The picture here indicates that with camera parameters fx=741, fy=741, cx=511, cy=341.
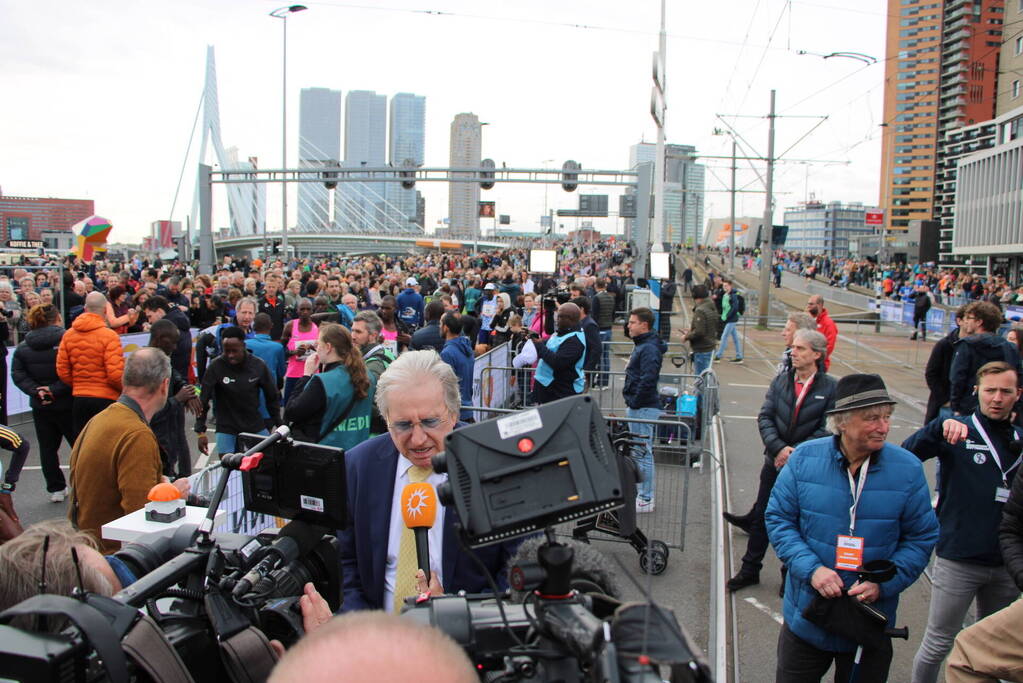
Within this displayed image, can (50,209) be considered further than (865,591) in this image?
Yes

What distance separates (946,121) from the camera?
10731cm

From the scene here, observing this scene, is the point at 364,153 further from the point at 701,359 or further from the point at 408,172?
the point at 701,359

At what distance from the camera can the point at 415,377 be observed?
8.96 feet

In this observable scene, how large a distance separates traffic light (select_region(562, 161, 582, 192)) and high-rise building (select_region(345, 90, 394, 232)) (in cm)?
7365

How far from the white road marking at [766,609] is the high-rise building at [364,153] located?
97451 millimetres

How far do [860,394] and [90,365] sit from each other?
6097 millimetres

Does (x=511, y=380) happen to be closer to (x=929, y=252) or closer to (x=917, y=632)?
(x=917, y=632)

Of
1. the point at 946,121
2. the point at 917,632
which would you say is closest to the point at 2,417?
the point at 917,632

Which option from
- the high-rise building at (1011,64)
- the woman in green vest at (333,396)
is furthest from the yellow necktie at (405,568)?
the high-rise building at (1011,64)

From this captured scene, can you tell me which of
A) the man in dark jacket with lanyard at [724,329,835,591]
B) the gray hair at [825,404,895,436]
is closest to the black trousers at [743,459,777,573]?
the man in dark jacket with lanyard at [724,329,835,591]

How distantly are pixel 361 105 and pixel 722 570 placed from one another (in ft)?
435

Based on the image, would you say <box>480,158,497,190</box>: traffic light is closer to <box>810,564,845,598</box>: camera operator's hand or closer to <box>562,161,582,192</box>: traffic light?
<box>562,161,582,192</box>: traffic light

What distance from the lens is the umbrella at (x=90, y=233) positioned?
19.8m

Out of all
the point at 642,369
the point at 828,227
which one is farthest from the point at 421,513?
the point at 828,227
